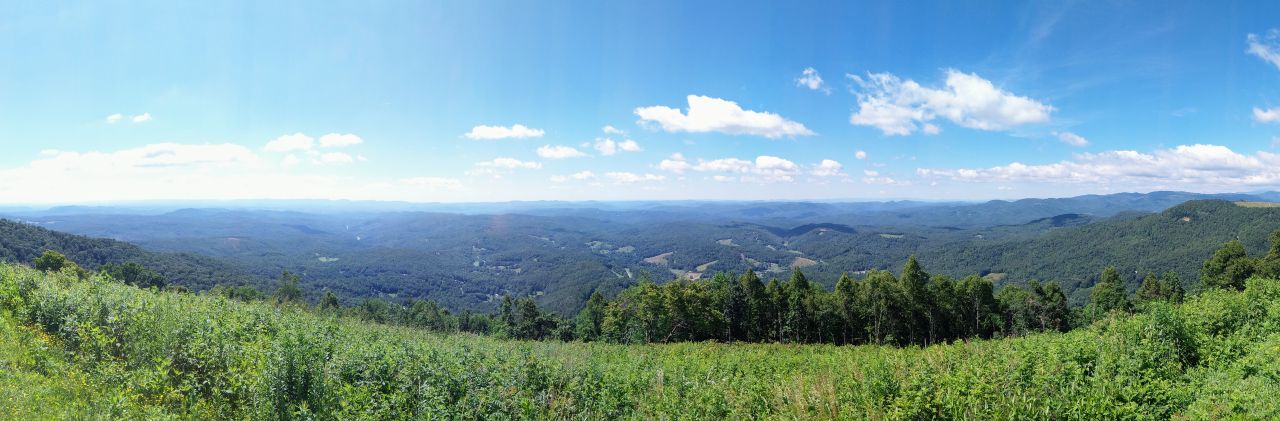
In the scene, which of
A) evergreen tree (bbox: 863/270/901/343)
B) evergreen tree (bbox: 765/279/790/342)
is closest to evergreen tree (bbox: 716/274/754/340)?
evergreen tree (bbox: 765/279/790/342)

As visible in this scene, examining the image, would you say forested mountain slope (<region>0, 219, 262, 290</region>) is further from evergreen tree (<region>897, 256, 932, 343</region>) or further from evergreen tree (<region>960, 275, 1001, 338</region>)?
evergreen tree (<region>960, 275, 1001, 338</region>)

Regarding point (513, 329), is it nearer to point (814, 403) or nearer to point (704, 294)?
point (704, 294)

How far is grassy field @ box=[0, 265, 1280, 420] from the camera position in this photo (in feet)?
20.9

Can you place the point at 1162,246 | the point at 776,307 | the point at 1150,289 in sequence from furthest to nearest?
the point at 1162,246 < the point at 776,307 < the point at 1150,289

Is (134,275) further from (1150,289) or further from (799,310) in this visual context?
(1150,289)

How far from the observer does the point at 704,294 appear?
114ft

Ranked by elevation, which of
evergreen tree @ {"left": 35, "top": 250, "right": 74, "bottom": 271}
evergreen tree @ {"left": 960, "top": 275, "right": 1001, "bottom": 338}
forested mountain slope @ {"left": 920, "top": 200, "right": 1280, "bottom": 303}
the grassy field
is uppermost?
the grassy field

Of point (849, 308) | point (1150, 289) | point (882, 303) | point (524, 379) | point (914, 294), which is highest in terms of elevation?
point (524, 379)

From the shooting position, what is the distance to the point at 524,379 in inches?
379

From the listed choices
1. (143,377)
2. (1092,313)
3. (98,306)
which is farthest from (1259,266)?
(98,306)

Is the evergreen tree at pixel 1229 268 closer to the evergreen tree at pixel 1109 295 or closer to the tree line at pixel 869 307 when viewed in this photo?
the tree line at pixel 869 307

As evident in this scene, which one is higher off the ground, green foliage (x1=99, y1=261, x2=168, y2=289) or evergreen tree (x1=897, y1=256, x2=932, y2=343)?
evergreen tree (x1=897, y1=256, x2=932, y2=343)

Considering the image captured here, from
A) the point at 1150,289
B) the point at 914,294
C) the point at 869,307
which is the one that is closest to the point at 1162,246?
the point at 1150,289

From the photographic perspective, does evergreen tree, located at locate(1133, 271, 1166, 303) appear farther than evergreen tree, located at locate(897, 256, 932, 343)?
Yes
